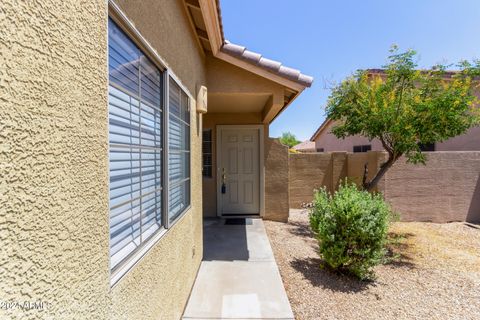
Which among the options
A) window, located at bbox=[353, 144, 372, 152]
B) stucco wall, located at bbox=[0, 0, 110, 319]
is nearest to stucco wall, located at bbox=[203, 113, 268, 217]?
stucco wall, located at bbox=[0, 0, 110, 319]

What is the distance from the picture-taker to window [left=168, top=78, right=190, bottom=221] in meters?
2.79

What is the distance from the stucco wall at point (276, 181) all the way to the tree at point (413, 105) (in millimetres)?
2316

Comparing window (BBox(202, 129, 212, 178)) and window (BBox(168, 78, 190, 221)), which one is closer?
window (BBox(168, 78, 190, 221))

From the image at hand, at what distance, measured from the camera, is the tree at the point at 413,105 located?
5391 millimetres

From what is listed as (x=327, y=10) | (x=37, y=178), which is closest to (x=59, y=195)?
(x=37, y=178)

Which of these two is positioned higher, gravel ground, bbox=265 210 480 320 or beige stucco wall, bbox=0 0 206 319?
beige stucco wall, bbox=0 0 206 319

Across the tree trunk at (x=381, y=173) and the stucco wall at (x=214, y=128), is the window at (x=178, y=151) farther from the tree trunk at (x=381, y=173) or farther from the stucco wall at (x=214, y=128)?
the tree trunk at (x=381, y=173)

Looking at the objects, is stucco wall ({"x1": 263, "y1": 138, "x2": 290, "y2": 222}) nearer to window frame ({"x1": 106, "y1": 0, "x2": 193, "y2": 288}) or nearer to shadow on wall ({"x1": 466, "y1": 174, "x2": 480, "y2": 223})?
window frame ({"x1": 106, "y1": 0, "x2": 193, "y2": 288})

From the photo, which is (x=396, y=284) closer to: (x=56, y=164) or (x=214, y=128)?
(x=56, y=164)

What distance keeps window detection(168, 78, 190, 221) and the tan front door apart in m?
4.02

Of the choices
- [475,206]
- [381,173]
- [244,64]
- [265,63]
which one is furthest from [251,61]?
[475,206]

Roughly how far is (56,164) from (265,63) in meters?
4.19

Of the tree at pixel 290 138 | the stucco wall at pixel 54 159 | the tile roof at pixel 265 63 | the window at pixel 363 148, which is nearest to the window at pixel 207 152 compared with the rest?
the tile roof at pixel 265 63

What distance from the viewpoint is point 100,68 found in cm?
128
